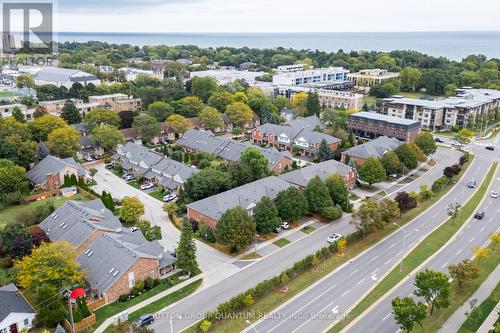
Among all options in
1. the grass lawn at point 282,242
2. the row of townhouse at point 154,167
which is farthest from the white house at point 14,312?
the row of townhouse at point 154,167

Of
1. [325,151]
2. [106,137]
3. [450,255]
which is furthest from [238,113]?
[450,255]

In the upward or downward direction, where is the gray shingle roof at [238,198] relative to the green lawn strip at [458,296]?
upward

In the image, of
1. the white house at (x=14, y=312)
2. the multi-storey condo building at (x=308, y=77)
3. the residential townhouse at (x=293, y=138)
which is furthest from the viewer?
the multi-storey condo building at (x=308, y=77)

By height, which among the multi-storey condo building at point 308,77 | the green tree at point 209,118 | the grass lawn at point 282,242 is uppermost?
the multi-storey condo building at point 308,77

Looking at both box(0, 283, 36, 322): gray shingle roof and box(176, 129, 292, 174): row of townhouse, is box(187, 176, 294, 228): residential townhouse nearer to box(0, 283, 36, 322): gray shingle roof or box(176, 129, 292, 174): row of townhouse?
box(176, 129, 292, 174): row of townhouse

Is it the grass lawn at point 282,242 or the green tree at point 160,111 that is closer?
the grass lawn at point 282,242

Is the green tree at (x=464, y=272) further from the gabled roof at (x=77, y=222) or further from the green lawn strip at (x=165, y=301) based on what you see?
the gabled roof at (x=77, y=222)

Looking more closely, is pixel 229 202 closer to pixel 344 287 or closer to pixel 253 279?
pixel 253 279

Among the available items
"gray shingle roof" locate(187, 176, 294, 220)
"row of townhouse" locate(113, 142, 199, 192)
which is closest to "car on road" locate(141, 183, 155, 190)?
"row of townhouse" locate(113, 142, 199, 192)
